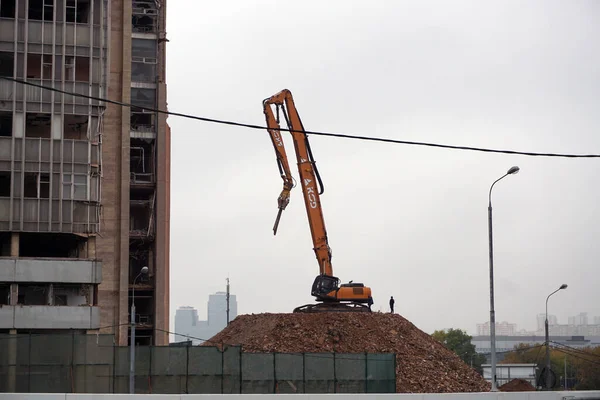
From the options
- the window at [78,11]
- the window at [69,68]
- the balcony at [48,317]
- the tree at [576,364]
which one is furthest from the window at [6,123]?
the tree at [576,364]

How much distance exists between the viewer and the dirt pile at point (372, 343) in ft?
194

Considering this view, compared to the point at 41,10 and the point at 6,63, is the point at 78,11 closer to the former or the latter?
the point at 41,10

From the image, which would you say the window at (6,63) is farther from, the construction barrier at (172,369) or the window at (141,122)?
the window at (141,122)

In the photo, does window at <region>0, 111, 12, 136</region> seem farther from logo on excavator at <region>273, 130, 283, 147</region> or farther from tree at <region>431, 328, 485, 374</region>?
tree at <region>431, 328, 485, 374</region>

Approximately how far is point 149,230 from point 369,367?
131 ft

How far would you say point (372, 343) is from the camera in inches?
2472

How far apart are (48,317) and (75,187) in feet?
27.9

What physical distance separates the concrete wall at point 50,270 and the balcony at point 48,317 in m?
1.74

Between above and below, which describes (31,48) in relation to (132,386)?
above

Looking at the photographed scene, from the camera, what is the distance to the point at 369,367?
51031 millimetres

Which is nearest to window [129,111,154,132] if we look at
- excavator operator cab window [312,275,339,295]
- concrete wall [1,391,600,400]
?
excavator operator cab window [312,275,339,295]

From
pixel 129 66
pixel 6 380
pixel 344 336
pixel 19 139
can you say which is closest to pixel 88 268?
pixel 19 139

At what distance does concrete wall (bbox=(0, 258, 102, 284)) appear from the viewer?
57.6 metres

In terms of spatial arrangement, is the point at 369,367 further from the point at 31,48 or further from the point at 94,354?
the point at 31,48
